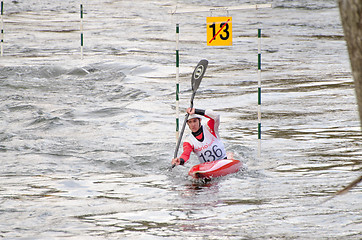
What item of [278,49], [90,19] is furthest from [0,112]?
[90,19]

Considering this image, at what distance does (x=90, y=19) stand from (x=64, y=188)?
20853 millimetres

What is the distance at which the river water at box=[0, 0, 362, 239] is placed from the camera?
611cm

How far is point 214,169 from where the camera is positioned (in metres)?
8.12

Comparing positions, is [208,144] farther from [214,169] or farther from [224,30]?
[224,30]

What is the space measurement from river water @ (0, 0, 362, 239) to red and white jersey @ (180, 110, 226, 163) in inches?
15.4

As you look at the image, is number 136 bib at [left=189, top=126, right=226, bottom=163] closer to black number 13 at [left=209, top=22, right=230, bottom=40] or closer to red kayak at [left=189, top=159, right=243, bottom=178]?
red kayak at [left=189, top=159, right=243, bottom=178]

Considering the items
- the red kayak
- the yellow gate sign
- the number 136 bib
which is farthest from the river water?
the yellow gate sign

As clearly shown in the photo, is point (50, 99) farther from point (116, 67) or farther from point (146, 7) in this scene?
point (146, 7)

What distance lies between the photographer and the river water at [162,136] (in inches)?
240

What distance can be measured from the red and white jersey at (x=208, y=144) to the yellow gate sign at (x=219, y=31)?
976mm

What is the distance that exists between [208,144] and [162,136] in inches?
99.0

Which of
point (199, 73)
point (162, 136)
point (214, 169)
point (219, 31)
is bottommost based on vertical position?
point (162, 136)

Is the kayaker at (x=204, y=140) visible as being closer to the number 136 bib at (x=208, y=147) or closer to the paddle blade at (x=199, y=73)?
the number 136 bib at (x=208, y=147)

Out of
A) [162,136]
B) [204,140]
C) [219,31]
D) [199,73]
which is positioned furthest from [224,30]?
[162,136]
